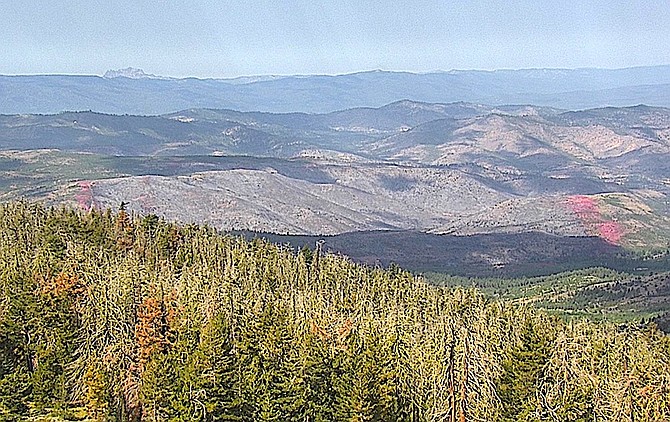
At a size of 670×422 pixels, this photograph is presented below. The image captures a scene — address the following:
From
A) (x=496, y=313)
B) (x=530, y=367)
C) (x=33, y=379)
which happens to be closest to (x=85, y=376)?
(x=33, y=379)

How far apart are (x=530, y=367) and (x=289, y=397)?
1402 cm

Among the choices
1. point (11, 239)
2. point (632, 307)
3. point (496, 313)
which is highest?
point (11, 239)

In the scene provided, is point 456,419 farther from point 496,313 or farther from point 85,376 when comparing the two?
point 496,313

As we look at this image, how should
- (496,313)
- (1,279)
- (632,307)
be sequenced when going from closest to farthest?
(1,279), (496,313), (632,307)

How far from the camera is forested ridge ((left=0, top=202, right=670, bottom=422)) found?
44438 mm

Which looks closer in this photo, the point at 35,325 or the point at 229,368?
the point at 229,368

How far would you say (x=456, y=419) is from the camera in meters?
35.6

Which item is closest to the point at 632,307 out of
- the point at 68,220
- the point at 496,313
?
the point at 496,313

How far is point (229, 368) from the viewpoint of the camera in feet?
154

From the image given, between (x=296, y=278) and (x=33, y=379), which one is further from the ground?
(x=33, y=379)

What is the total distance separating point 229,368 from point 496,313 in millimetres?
48204

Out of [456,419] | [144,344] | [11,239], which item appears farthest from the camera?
[11,239]

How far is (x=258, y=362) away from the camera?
48.9 m

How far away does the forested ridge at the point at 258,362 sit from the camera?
44.4 meters
